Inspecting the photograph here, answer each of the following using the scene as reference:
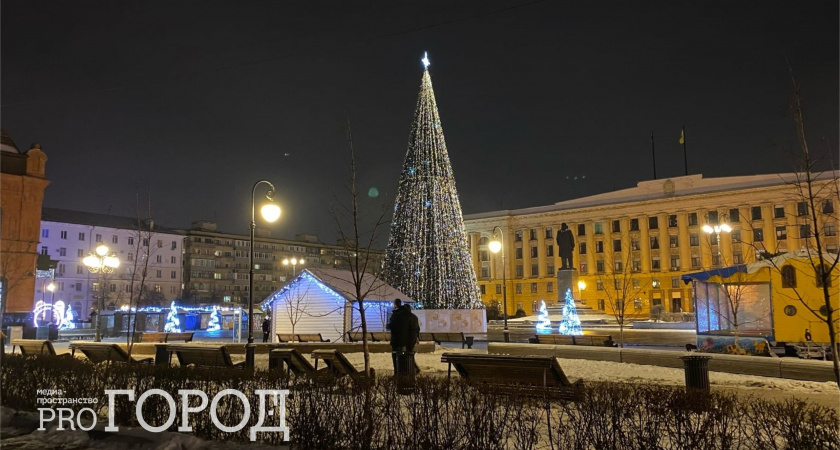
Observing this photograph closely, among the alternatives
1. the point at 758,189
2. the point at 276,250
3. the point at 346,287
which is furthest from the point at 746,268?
the point at 276,250

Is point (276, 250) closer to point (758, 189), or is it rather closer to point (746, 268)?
point (758, 189)

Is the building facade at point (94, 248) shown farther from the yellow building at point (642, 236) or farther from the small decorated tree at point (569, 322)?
the small decorated tree at point (569, 322)

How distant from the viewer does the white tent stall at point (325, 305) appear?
33109mm

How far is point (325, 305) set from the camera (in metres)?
33.7

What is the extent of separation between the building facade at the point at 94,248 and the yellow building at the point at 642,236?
5000cm

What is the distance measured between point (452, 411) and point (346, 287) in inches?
1038

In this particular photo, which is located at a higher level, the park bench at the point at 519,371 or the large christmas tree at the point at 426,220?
the large christmas tree at the point at 426,220

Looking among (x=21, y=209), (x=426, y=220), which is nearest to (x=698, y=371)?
(x=426, y=220)

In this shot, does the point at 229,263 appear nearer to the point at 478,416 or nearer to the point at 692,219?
the point at 692,219

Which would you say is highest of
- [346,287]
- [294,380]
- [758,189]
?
[758,189]

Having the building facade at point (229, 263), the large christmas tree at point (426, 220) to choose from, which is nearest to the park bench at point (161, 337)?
the large christmas tree at point (426, 220)

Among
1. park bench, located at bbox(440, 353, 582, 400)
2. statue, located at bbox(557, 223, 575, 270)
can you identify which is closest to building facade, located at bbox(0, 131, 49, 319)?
statue, located at bbox(557, 223, 575, 270)

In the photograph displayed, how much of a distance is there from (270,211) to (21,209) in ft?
126

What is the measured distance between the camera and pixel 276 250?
424 ft
